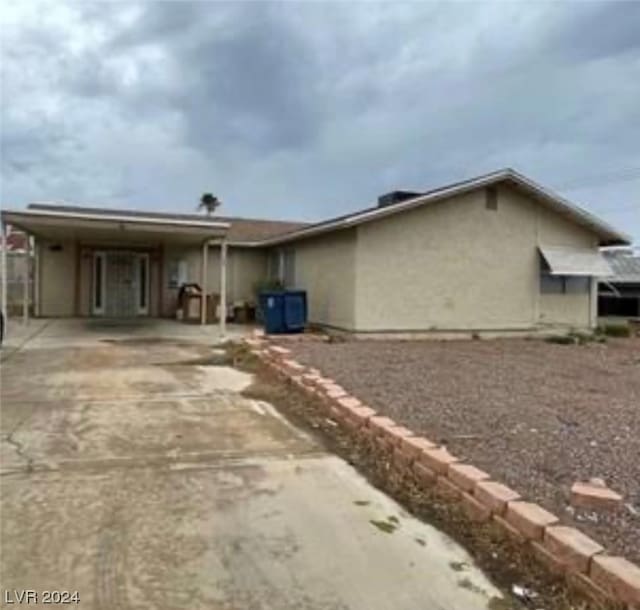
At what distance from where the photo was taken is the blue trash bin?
17.7 m

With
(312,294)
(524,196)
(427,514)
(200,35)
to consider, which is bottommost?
Answer: (427,514)

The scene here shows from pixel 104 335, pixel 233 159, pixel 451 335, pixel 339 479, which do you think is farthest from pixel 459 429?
pixel 233 159

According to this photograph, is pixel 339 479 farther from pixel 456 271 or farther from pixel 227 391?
pixel 456 271

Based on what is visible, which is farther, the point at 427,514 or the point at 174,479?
the point at 174,479

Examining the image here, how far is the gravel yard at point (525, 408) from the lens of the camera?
5082 millimetres

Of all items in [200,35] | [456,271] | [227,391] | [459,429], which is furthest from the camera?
[456,271]

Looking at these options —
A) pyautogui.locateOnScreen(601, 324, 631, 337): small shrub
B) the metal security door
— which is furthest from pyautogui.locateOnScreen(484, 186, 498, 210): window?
the metal security door

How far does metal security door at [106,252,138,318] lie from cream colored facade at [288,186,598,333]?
7.94m

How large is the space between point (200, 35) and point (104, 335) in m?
8.18

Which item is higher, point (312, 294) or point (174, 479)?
point (312, 294)

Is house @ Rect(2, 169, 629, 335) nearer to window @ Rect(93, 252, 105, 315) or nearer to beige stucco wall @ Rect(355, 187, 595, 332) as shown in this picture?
beige stucco wall @ Rect(355, 187, 595, 332)

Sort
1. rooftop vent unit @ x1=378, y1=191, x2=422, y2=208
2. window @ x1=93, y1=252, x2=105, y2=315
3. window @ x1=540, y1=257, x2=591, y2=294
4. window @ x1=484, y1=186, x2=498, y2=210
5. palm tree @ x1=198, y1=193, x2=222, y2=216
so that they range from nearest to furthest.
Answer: window @ x1=484, y1=186, x2=498, y2=210, rooftop vent unit @ x1=378, y1=191, x2=422, y2=208, window @ x1=540, y1=257, x2=591, y2=294, window @ x1=93, y1=252, x2=105, y2=315, palm tree @ x1=198, y1=193, x2=222, y2=216

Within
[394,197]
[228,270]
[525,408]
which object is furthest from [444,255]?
[228,270]

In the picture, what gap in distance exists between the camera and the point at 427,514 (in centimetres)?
500
